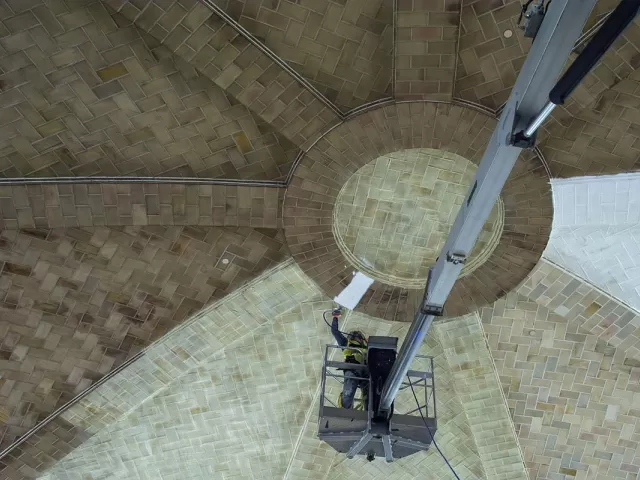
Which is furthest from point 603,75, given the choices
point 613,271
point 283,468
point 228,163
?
point 283,468

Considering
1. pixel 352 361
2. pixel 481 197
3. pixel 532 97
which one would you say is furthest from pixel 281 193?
pixel 532 97

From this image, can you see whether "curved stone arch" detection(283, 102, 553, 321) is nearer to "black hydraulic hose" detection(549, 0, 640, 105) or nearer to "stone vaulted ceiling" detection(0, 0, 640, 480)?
"stone vaulted ceiling" detection(0, 0, 640, 480)

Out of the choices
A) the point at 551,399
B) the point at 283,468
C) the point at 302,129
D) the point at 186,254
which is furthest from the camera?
the point at 283,468

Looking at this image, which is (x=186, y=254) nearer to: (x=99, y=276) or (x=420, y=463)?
(x=99, y=276)

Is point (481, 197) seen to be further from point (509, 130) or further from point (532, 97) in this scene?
point (532, 97)

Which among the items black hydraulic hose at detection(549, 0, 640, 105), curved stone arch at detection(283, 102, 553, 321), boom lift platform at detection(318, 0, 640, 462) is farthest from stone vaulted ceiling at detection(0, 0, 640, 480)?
black hydraulic hose at detection(549, 0, 640, 105)

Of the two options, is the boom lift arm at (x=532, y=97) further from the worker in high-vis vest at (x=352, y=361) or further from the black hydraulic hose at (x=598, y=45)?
the worker in high-vis vest at (x=352, y=361)
